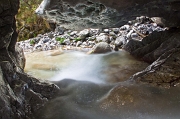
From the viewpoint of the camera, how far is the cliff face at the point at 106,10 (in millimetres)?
6406

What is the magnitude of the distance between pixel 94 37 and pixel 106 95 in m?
7.98

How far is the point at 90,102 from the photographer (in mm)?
5207

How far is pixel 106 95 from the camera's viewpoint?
17.6 ft

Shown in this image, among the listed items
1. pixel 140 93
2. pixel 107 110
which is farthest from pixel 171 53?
pixel 107 110

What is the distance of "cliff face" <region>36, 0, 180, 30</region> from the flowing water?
1.86 metres

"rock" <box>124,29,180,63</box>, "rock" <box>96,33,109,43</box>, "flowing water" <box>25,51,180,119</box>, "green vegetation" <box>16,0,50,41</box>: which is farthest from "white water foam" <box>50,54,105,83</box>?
"green vegetation" <box>16,0,50,41</box>

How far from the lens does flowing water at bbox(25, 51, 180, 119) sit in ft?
15.0

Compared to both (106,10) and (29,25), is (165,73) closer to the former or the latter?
(106,10)

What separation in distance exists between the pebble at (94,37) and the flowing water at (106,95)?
156 inches

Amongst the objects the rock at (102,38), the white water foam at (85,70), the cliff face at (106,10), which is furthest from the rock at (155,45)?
the rock at (102,38)

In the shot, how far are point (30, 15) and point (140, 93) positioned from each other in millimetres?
13845

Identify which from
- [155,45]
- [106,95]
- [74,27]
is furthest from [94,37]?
[106,95]

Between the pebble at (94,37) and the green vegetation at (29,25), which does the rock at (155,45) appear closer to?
the pebble at (94,37)

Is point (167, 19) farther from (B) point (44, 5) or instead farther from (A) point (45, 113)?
(A) point (45, 113)
